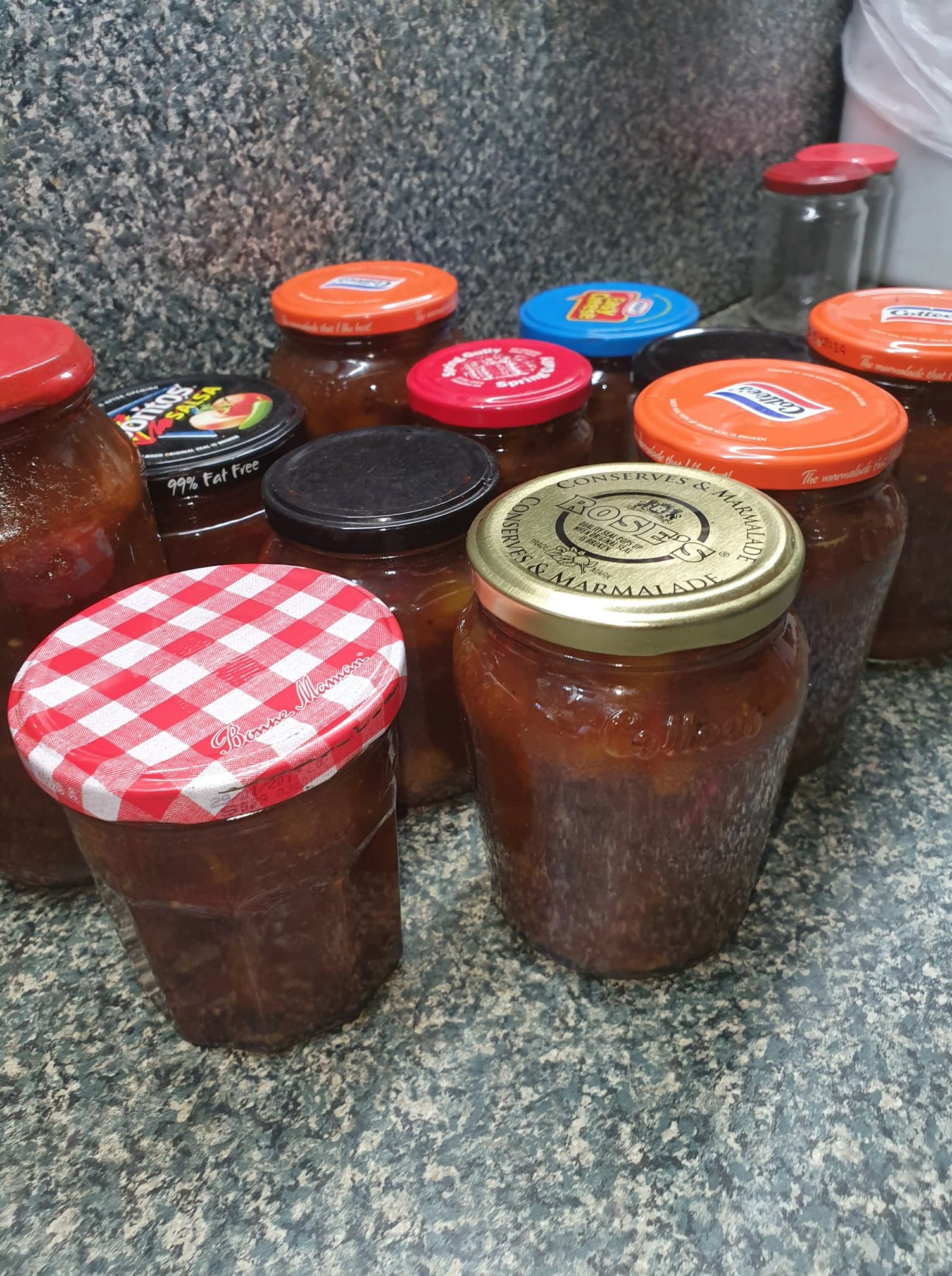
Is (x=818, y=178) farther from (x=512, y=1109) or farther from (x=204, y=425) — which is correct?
(x=512, y=1109)

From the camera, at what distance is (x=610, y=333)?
3.05ft

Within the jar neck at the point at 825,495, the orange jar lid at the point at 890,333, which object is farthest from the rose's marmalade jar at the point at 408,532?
the orange jar lid at the point at 890,333

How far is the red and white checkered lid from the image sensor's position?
0.47 meters

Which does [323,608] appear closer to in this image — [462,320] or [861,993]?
[861,993]

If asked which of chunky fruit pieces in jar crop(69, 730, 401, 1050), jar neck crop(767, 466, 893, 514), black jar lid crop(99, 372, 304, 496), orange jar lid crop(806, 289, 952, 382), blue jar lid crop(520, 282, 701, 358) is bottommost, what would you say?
chunky fruit pieces in jar crop(69, 730, 401, 1050)

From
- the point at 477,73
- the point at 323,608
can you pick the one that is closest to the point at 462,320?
the point at 477,73

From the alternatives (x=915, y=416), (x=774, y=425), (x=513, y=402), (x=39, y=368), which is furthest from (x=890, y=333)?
(x=39, y=368)

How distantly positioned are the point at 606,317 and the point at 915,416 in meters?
0.33

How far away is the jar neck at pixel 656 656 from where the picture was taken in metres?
0.51

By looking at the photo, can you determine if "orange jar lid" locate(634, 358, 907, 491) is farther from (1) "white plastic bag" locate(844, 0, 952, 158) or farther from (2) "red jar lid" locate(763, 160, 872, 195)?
(1) "white plastic bag" locate(844, 0, 952, 158)

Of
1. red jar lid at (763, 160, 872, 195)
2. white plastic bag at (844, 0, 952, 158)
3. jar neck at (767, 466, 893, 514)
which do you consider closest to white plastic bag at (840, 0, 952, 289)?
white plastic bag at (844, 0, 952, 158)

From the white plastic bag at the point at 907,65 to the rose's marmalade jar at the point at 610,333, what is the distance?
0.57 meters

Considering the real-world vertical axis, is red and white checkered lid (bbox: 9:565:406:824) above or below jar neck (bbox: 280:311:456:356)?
below

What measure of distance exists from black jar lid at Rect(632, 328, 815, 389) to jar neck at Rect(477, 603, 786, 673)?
0.39m
